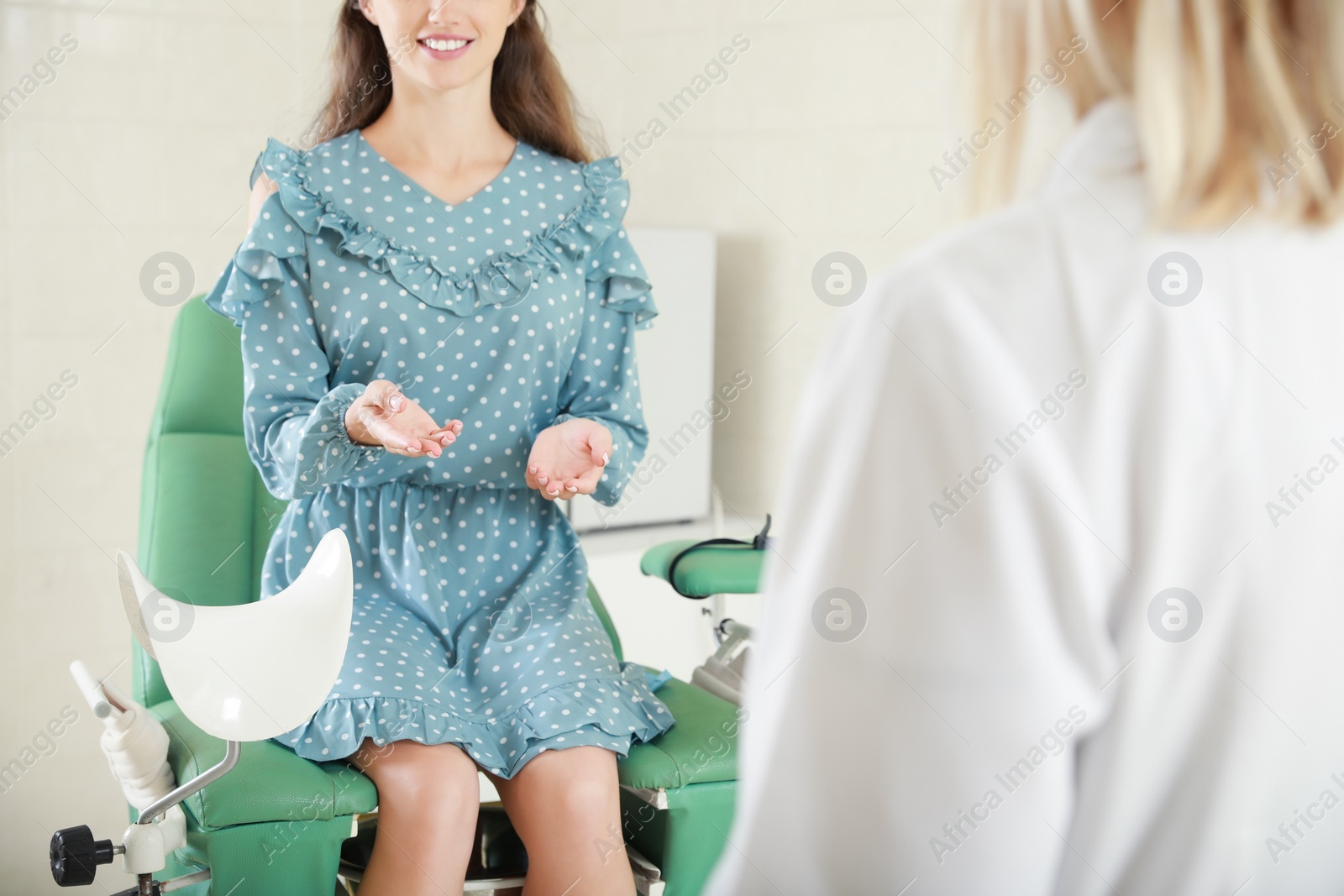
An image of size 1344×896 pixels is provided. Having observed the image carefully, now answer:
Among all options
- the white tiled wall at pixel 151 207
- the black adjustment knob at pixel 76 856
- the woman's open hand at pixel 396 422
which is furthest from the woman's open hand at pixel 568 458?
the white tiled wall at pixel 151 207

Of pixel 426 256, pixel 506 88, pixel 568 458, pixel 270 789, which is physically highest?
pixel 506 88

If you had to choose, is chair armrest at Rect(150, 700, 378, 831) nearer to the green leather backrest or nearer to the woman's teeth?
the green leather backrest

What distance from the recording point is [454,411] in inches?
58.8

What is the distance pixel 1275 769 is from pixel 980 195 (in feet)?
1.01

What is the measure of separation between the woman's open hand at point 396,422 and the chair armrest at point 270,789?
350mm

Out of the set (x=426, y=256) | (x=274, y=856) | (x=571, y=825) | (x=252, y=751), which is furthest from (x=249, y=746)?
(x=426, y=256)

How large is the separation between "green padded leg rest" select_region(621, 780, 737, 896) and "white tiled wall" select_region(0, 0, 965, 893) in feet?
4.51

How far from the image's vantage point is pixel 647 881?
1358 mm

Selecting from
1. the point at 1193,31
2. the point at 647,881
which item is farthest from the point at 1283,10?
the point at 647,881

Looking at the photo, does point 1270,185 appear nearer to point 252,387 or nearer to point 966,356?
point 966,356

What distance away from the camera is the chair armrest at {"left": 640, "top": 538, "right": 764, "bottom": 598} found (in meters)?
1.60

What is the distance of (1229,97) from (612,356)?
117 centimetres

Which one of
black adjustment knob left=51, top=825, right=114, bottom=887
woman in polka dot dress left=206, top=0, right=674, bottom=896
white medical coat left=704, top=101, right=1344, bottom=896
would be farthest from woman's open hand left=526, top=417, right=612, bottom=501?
white medical coat left=704, top=101, right=1344, bottom=896

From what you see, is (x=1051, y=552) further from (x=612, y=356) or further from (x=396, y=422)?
(x=612, y=356)
